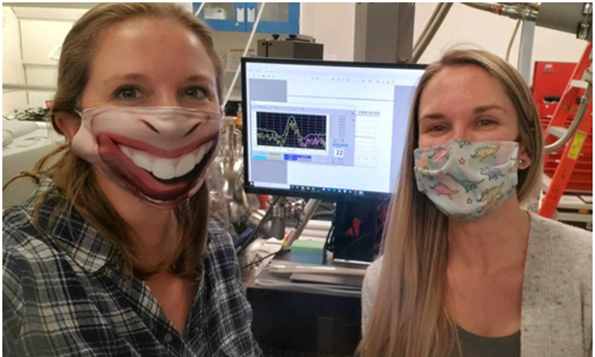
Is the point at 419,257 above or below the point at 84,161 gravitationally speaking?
below

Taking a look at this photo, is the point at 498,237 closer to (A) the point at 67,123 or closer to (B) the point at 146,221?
(B) the point at 146,221

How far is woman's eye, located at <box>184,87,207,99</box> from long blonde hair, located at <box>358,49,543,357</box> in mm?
468

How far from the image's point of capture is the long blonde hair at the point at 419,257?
1.04 m

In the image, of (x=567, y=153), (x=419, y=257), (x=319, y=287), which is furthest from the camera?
(x=567, y=153)

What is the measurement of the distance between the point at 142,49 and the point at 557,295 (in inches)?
37.1

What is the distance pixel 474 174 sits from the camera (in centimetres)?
100

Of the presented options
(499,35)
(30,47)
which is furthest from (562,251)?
(499,35)

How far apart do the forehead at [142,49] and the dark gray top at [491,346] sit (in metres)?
0.80

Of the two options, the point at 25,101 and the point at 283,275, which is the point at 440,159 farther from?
the point at 25,101

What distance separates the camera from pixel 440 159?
3.35 ft

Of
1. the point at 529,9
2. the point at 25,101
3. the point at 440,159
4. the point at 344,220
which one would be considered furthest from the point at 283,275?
the point at 25,101

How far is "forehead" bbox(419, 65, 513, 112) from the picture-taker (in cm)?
100

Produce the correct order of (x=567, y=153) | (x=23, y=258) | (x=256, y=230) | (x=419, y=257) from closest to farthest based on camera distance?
1. (x=23, y=258)
2. (x=419, y=257)
3. (x=256, y=230)
4. (x=567, y=153)

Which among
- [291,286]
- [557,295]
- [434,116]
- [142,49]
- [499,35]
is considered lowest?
[291,286]
